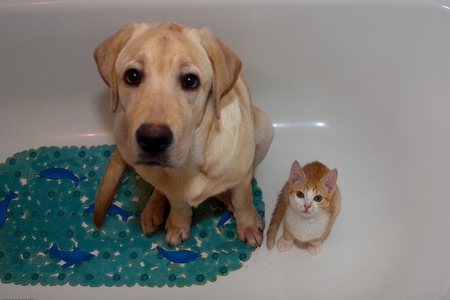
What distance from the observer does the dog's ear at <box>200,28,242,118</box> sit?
115cm

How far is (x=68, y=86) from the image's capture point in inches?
78.4

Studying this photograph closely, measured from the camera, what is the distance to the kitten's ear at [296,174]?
1485 mm

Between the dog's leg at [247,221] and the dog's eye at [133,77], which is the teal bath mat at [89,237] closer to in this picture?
the dog's leg at [247,221]

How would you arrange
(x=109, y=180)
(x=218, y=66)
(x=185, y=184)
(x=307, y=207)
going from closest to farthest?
(x=218, y=66)
(x=185, y=184)
(x=307, y=207)
(x=109, y=180)

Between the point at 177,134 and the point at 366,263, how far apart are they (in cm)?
108

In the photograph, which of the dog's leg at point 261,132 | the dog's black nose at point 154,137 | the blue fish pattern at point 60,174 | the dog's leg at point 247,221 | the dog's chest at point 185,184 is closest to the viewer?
the dog's black nose at point 154,137

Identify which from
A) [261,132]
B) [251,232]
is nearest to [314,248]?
[251,232]

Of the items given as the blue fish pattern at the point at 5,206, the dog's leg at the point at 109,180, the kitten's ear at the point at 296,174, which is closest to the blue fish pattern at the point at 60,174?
the blue fish pattern at the point at 5,206

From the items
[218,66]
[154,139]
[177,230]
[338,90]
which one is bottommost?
[177,230]

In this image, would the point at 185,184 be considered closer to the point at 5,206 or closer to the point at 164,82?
the point at 164,82

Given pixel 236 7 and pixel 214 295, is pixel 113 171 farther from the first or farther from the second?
pixel 236 7

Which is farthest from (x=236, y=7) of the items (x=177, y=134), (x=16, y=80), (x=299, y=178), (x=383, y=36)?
(x=16, y=80)

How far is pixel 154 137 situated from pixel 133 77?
20 cm

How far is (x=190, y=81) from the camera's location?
1.11 m
